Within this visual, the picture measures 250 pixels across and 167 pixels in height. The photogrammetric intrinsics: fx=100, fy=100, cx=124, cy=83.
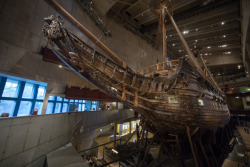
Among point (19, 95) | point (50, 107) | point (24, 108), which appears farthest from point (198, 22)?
point (24, 108)

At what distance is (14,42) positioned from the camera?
4.43 m

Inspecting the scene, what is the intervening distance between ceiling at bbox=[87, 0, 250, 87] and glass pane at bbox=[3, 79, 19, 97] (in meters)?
8.02

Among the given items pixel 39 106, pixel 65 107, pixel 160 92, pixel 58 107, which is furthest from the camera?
pixel 65 107

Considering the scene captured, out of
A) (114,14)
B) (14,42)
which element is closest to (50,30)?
(14,42)

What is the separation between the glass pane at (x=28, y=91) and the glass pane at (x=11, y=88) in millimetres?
333

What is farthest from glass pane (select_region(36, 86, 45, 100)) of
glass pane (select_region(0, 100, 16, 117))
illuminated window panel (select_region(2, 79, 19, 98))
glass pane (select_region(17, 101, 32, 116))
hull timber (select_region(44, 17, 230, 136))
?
hull timber (select_region(44, 17, 230, 136))

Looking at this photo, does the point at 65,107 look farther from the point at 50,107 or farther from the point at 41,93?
the point at 41,93

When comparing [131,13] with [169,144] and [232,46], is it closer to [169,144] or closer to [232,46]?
[169,144]

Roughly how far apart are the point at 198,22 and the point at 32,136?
1712cm

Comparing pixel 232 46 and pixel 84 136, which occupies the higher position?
pixel 232 46

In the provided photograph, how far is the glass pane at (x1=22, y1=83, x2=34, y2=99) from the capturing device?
5.30 metres

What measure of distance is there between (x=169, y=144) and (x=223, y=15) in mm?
14514

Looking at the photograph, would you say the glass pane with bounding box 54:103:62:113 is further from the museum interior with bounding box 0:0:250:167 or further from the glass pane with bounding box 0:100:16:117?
the glass pane with bounding box 0:100:16:117

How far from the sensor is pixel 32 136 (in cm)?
325
